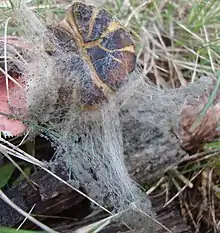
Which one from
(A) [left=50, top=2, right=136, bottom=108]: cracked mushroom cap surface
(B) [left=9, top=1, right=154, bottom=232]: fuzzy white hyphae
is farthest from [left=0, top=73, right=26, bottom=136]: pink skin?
(A) [left=50, top=2, right=136, bottom=108]: cracked mushroom cap surface

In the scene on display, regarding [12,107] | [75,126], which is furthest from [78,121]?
[12,107]

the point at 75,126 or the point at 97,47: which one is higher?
the point at 97,47

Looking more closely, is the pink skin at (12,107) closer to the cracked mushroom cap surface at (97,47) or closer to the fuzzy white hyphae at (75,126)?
the fuzzy white hyphae at (75,126)

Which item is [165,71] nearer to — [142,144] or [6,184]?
[142,144]

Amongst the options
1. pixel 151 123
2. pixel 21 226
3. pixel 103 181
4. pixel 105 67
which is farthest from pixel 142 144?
pixel 21 226

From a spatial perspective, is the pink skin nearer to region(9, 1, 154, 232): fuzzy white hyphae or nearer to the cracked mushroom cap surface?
region(9, 1, 154, 232): fuzzy white hyphae

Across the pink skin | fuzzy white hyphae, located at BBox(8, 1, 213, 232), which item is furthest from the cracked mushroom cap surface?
the pink skin

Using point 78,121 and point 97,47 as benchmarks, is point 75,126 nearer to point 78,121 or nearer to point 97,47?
point 78,121

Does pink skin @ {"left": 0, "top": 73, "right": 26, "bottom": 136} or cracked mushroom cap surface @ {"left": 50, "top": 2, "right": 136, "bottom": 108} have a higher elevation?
cracked mushroom cap surface @ {"left": 50, "top": 2, "right": 136, "bottom": 108}

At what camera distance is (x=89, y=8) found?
1.34 m

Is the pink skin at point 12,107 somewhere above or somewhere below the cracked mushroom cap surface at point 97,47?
below

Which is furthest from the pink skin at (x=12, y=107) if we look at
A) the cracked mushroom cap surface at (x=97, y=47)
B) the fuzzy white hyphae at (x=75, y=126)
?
the cracked mushroom cap surface at (x=97, y=47)

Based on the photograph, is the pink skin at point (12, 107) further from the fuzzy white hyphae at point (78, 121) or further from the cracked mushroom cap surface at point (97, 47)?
the cracked mushroom cap surface at point (97, 47)

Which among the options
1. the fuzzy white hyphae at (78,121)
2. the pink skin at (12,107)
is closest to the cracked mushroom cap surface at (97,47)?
the fuzzy white hyphae at (78,121)
